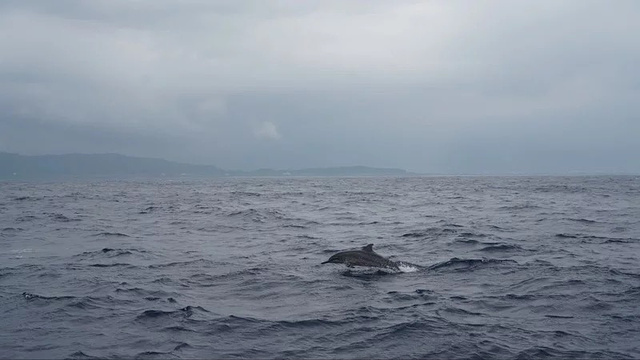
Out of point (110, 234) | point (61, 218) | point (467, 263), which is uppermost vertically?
point (467, 263)

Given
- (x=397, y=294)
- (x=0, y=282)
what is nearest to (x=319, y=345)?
(x=397, y=294)

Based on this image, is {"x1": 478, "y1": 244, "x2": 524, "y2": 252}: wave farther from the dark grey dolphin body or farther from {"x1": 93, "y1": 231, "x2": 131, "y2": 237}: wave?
{"x1": 93, "y1": 231, "x2": 131, "y2": 237}: wave

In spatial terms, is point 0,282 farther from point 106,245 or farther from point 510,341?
point 510,341

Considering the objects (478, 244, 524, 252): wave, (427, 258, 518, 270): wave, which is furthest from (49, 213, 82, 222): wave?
(427, 258, 518, 270): wave

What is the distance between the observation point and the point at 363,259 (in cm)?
1789

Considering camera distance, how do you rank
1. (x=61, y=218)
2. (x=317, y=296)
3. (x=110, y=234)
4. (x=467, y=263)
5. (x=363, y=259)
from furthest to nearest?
(x=61, y=218) → (x=110, y=234) → (x=467, y=263) → (x=363, y=259) → (x=317, y=296)

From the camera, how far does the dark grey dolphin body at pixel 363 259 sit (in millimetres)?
17828

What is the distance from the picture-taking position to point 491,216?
37.3 meters

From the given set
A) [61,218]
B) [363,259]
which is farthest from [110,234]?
[363,259]

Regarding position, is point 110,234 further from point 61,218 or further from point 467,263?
point 467,263

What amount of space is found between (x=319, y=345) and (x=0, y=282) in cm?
1052

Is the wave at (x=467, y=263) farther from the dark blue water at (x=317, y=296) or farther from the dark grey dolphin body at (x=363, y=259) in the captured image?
the dark grey dolphin body at (x=363, y=259)

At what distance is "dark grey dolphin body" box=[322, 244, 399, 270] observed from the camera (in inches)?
702

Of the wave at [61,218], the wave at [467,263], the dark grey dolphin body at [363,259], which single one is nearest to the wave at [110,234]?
the wave at [61,218]
